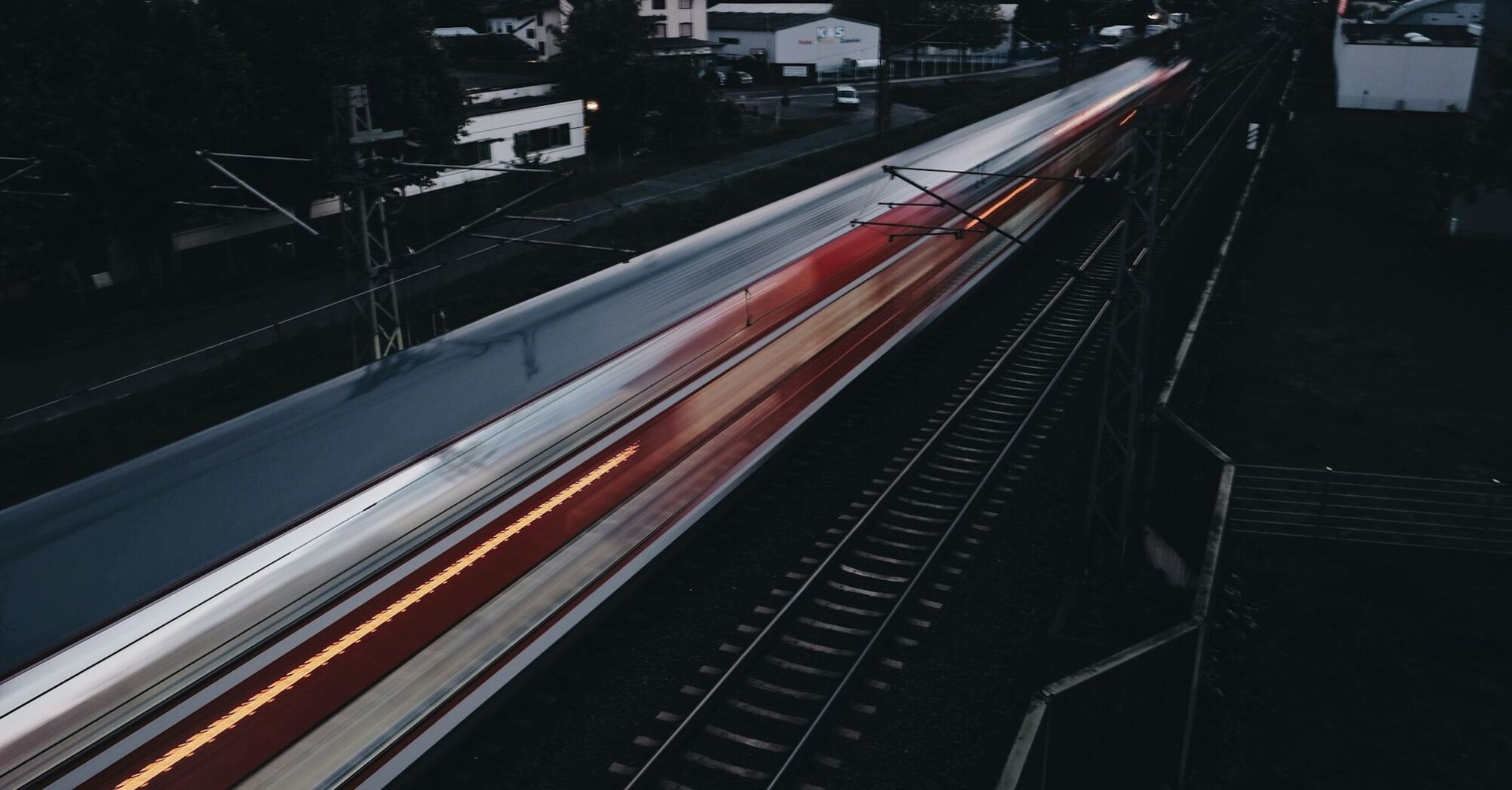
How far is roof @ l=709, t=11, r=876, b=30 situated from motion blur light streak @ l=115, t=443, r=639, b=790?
66.1 metres

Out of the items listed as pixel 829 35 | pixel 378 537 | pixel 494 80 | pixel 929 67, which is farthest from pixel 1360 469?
pixel 929 67

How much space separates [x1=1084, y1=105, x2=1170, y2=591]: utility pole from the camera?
40.2 feet

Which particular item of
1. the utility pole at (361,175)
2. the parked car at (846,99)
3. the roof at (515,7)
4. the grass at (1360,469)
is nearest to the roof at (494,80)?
the parked car at (846,99)

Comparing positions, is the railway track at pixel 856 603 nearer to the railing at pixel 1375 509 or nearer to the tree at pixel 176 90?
the railing at pixel 1375 509

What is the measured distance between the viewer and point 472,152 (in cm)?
3953

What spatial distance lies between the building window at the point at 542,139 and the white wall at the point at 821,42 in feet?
106

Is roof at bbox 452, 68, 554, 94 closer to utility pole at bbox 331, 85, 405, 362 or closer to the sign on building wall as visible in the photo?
utility pole at bbox 331, 85, 405, 362

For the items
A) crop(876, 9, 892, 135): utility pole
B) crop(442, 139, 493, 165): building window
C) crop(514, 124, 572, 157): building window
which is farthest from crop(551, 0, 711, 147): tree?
crop(876, 9, 892, 135): utility pole

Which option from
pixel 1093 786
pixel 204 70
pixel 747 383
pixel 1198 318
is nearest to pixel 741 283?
pixel 747 383

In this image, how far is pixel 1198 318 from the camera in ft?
63.5

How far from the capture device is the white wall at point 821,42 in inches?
2906

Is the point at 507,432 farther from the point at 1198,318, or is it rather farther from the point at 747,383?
the point at 1198,318

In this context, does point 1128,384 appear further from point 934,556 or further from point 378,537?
point 378,537

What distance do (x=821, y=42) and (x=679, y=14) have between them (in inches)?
404
